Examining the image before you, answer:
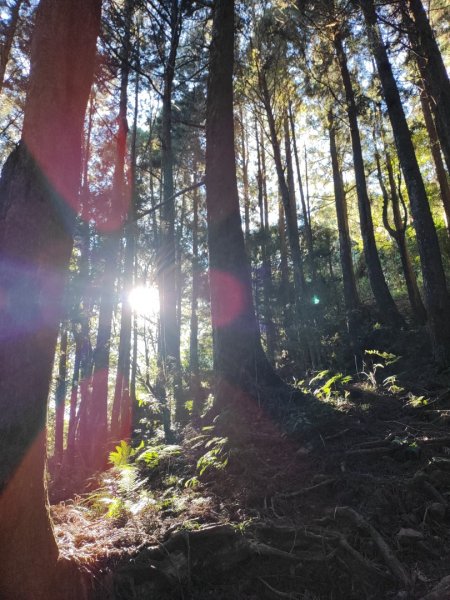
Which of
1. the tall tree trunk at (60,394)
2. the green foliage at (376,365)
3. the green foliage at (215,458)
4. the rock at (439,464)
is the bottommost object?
the rock at (439,464)

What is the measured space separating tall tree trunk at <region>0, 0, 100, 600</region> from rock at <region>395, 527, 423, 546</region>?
2290 millimetres

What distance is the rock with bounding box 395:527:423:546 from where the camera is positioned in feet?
9.22

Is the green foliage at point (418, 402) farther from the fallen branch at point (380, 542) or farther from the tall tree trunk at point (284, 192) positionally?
the tall tree trunk at point (284, 192)

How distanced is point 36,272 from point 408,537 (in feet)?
10.2

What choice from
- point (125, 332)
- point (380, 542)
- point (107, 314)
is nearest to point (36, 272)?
point (380, 542)

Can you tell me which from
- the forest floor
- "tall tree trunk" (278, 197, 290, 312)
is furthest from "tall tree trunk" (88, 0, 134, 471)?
"tall tree trunk" (278, 197, 290, 312)

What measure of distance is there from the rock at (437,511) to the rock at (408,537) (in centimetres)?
28

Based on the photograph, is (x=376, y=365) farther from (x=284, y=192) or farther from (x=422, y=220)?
(x=284, y=192)

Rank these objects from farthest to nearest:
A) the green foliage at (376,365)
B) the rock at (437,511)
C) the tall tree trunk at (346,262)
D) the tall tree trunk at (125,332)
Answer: the tall tree trunk at (346,262) < the tall tree trunk at (125,332) < the green foliage at (376,365) < the rock at (437,511)

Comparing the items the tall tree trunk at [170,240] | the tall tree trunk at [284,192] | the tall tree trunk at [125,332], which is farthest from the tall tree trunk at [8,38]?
the tall tree trunk at [284,192]

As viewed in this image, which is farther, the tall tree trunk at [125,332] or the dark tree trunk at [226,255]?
the tall tree trunk at [125,332]

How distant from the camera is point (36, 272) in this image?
2.44m

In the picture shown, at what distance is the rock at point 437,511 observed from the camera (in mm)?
3051

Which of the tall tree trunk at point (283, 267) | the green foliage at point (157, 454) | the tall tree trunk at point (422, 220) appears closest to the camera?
the green foliage at point (157, 454)
